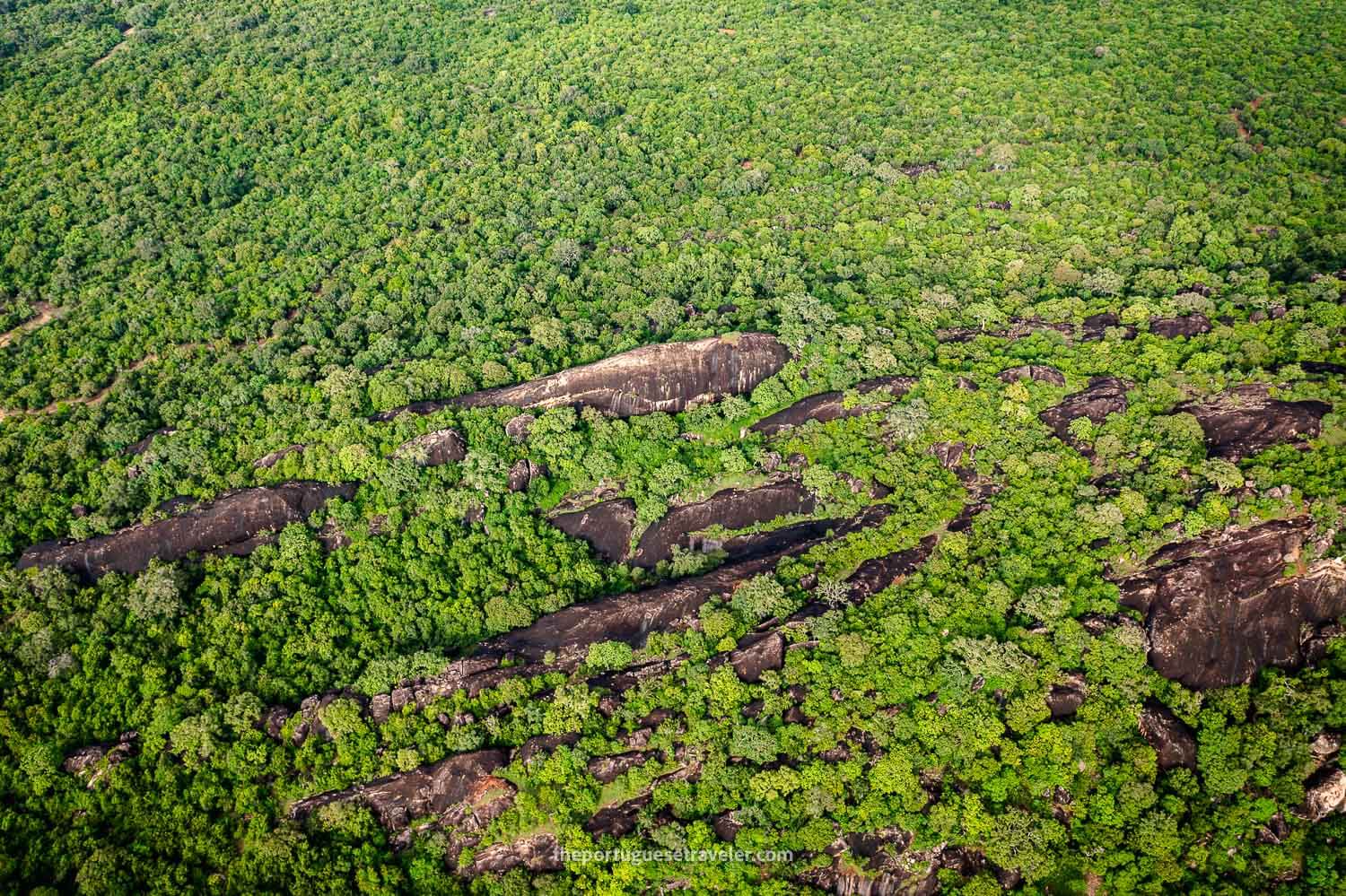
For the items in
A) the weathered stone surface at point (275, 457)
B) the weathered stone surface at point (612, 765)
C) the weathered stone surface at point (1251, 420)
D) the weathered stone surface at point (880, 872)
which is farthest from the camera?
the weathered stone surface at point (275, 457)

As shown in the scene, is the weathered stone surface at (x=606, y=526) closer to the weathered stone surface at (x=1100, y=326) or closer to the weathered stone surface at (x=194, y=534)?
the weathered stone surface at (x=194, y=534)

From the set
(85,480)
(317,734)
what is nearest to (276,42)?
(85,480)

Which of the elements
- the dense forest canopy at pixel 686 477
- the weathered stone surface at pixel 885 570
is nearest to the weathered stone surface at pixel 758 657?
the dense forest canopy at pixel 686 477

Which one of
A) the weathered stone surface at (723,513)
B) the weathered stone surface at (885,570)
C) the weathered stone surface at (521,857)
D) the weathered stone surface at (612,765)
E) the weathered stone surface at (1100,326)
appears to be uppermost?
the weathered stone surface at (1100,326)

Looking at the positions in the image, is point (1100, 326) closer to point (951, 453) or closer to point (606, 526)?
point (951, 453)

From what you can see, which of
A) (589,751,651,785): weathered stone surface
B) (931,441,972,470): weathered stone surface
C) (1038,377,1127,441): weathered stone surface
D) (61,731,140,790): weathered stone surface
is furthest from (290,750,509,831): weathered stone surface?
(1038,377,1127,441): weathered stone surface

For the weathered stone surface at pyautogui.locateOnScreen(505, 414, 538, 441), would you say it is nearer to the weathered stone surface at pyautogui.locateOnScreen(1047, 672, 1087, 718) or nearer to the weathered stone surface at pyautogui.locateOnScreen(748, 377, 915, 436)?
the weathered stone surface at pyautogui.locateOnScreen(748, 377, 915, 436)
